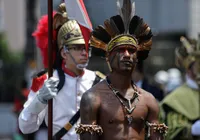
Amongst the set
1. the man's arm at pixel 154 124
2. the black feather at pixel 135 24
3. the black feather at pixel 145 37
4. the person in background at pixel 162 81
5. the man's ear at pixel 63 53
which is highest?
the black feather at pixel 135 24

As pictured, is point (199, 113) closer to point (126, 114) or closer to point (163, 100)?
point (163, 100)

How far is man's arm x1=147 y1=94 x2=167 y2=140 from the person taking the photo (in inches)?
210

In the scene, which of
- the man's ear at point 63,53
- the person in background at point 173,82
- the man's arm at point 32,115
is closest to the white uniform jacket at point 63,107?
the man's arm at point 32,115

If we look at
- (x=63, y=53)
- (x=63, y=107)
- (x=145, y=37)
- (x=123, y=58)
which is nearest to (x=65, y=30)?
(x=63, y=53)

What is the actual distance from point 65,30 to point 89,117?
1.71 meters

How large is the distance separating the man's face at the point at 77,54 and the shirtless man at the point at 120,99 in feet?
3.68

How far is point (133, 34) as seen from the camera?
17.8ft

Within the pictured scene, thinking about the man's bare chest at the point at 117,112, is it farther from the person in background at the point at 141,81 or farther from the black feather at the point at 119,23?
the person in background at the point at 141,81

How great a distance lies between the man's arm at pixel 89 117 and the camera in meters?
5.16

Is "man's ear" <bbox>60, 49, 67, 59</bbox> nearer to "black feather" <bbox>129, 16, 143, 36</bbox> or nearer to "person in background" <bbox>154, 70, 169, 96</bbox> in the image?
"black feather" <bbox>129, 16, 143, 36</bbox>

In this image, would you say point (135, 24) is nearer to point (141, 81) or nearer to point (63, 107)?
point (63, 107)

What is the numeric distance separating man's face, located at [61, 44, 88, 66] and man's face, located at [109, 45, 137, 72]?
1270 mm

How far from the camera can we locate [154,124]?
534cm

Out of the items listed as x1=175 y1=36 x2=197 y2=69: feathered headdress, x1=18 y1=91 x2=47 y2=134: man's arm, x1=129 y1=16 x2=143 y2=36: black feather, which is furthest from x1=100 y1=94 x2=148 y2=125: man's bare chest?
x1=175 y1=36 x2=197 y2=69: feathered headdress
